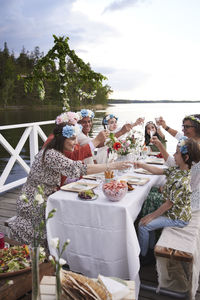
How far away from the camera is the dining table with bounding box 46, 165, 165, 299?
202 centimetres

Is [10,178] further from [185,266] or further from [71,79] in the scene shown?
[185,266]

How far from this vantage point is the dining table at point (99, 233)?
2021mm

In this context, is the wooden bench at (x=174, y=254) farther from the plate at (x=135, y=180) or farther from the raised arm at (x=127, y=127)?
the raised arm at (x=127, y=127)

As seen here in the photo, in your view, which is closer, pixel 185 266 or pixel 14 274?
pixel 14 274

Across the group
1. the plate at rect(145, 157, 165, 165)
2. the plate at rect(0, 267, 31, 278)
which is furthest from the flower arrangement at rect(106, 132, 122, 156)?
the plate at rect(0, 267, 31, 278)

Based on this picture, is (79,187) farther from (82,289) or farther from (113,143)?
(82,289)

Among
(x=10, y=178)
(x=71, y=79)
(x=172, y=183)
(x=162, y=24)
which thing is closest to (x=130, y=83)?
(x=162, y=24)

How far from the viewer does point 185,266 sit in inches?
91.0

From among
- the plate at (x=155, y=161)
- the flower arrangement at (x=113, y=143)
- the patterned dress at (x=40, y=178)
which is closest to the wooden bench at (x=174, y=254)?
the patterned dress at (x=40, y=178)

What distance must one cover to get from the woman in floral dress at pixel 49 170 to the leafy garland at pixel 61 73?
7.88 ft

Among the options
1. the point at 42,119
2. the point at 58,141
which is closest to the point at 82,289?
the point at 58,141

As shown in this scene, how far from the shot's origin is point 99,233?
2.10m

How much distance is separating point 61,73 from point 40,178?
Answer: 8.90 ft

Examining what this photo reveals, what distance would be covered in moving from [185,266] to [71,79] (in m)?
3.51
